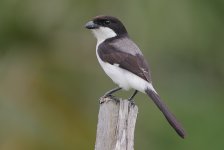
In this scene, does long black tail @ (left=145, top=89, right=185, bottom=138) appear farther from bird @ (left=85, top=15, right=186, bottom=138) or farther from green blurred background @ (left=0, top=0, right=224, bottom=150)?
green blurred background @ (left=0, top=0, right=224, bottom=150)

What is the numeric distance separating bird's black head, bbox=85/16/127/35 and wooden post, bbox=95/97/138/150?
4.53ft

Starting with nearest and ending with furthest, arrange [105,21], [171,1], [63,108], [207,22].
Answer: [105,21]
[63,108]
[171,1]
[207,22]

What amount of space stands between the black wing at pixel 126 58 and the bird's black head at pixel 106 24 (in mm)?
241

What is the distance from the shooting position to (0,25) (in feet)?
35.8

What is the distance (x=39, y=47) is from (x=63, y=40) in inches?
11.3

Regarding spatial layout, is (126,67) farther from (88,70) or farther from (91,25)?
(88,70)

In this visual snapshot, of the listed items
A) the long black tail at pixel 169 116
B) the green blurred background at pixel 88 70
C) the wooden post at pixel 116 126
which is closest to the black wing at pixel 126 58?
the long black tail at pixel 169 116

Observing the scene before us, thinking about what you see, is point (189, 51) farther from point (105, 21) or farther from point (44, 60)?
point (105, 21)

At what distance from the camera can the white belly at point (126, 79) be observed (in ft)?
22.8

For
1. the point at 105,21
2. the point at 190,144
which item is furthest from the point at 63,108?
the point at 105,21

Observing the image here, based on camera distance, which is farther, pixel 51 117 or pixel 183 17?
pixel 183 17

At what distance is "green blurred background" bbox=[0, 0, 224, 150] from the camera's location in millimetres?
10141

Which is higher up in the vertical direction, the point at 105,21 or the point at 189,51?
the point at 189,51

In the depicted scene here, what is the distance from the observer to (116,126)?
593cm
